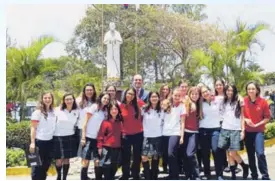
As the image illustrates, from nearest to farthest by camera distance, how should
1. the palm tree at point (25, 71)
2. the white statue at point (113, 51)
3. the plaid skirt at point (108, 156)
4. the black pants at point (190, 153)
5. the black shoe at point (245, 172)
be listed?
the plaid skirt at point (108, 156)
the black pants at point (190, 153)
the black shoe at point (245, 172)
the palm tree at point (25, 71)
the white statue at point (113, 51)

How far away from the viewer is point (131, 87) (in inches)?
220

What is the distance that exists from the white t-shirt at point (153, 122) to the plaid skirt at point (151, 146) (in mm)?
47

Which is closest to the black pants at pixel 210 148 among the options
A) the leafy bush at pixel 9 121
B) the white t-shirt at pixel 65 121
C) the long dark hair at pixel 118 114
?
the long dark hair at pixel 118 114

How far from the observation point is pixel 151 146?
5.36m

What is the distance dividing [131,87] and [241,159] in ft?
4.98

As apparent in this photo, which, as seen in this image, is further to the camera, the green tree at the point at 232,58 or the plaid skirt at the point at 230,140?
the green tree at the point at 232,58

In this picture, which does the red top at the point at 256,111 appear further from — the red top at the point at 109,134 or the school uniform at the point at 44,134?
the school uniform at the point at 44,134

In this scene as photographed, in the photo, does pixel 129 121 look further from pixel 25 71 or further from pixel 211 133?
pixel 25 71

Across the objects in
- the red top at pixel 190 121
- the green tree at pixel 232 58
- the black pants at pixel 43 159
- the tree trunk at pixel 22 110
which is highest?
the green tree at pixel 232 58

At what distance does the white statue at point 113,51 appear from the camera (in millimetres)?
5693

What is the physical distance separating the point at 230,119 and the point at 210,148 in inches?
16.1

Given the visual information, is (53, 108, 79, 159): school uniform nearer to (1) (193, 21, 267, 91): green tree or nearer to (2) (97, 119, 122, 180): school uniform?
(2) (97, 119, 122, 180): school uniform

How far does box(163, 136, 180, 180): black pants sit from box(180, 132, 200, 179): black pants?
0.35 ft

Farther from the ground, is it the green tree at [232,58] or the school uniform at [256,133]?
the green tree at [232,58]
